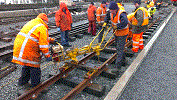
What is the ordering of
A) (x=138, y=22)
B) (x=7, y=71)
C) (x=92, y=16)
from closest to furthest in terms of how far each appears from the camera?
(x=7, y=71) < (x=138, y=22) < (x=92, y=16)

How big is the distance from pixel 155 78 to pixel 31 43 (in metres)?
3.74

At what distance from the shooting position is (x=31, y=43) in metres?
3.09

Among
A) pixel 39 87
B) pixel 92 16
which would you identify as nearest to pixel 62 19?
pixel 92 16

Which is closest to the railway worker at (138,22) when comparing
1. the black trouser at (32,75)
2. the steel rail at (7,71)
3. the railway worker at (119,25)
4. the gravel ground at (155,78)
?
the gravel ground at (155,78)

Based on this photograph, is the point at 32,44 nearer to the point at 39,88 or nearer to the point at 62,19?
the point at 39,88

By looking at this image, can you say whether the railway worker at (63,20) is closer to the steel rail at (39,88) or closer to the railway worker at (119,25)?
the railway worker at (119,25)

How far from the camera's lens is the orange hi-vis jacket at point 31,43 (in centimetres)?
305

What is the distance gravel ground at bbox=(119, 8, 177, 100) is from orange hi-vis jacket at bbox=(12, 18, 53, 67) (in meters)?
2.32

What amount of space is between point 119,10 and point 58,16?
3469mm

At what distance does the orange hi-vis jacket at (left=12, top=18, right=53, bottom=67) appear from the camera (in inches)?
120

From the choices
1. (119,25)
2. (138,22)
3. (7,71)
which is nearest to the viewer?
(119,25)

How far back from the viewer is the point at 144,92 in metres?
3.66

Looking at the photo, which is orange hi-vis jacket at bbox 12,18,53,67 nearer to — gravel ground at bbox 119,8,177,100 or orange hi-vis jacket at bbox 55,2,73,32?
gravel ground at bbox 119,8,177,100

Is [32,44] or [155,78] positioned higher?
[32,44]
